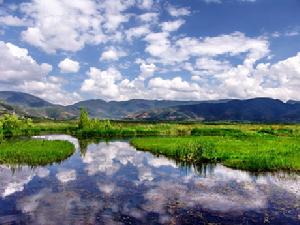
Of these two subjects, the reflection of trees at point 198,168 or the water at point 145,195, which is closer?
the water at point 145,195

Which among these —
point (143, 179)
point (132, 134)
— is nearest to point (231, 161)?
point (143, 179)

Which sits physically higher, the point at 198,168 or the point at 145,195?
the point at 198,168

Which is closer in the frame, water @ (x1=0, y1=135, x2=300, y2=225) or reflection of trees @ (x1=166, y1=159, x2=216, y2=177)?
water @ (x1=0, y1=135, x2=300, y2=225)

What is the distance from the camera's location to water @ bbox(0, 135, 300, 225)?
22.5 meters

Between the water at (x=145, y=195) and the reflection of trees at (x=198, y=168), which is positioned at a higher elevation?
the reflection of trees at (x=198, y=168)

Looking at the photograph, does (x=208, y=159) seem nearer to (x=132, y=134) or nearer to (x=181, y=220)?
(x=181, y=220)

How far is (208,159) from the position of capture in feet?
156

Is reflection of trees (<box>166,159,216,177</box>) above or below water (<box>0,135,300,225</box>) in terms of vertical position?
above

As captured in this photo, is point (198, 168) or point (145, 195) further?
point (198, 168)

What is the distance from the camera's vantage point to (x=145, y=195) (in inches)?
1131

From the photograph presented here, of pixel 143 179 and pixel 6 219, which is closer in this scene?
pixel 6 219

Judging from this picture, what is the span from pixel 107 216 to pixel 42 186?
11660 mm

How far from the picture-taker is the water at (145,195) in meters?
22.5

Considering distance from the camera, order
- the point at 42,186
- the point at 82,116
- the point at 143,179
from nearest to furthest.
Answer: the point at 42,186 < the point at 143,179 < the point at 82,116
